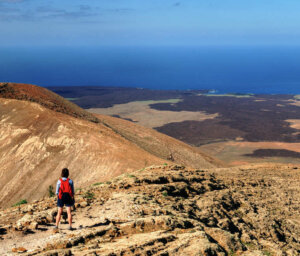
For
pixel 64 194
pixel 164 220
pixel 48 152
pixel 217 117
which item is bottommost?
pixel 217 117

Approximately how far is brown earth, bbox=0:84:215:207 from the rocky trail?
833 cm

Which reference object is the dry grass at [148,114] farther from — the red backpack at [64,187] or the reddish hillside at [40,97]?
the red backpack at [64,187]

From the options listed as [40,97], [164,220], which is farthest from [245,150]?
[164,220]

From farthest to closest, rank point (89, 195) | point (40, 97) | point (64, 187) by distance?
1. point (40, 97)
2. point (89, 195)
3. point (64, 187)

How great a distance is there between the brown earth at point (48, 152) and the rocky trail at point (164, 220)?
27.3 feet

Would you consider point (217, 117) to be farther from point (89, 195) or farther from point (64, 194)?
point (64, 194)

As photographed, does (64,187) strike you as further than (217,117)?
No

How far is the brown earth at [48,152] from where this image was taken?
2381 centimetres

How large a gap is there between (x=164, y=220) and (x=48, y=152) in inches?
726

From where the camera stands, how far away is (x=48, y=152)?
26859 millimetres

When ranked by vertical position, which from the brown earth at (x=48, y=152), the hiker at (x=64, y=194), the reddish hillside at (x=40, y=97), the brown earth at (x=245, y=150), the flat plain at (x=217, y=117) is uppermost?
the reddish hillside at (x=40, y=97)

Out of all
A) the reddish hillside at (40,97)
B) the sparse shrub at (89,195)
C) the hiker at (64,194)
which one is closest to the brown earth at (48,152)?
the reddish hillside at (40,97)

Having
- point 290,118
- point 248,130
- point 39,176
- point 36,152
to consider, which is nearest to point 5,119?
point 36,152

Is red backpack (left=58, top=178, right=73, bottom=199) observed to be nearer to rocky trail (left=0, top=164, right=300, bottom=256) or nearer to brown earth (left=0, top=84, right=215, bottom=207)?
rocky trail (left=0, top=164, right=300, bottom=256)
